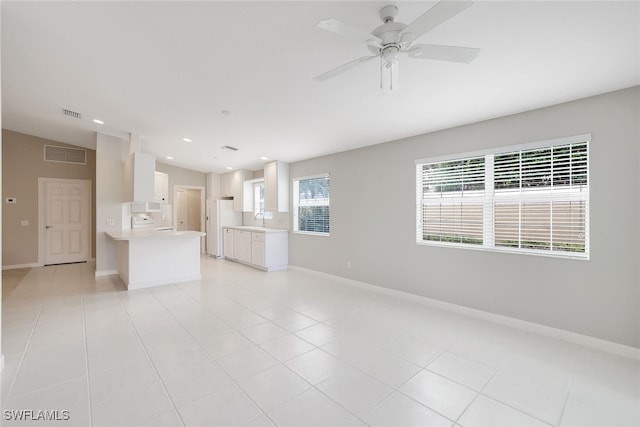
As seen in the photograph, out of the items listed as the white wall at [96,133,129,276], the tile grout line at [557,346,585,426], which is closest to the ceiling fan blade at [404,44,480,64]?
the tile grout line at [557,346,585,426]

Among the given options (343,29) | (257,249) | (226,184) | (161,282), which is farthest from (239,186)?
(343,29)

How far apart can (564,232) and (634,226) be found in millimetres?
493

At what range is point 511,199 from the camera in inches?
128

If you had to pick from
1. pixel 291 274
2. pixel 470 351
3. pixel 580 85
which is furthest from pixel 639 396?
pixel 291 274

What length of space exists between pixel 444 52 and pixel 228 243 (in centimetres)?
691

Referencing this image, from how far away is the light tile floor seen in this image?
1.83m

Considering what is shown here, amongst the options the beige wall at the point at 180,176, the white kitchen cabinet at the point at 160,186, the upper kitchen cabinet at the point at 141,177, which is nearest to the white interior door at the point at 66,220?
the beige wall at the point at 180,176

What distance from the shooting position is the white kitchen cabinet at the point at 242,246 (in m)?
6.65

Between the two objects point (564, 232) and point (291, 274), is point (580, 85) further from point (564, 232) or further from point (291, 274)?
point (291, 274)

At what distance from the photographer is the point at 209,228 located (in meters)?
8.26

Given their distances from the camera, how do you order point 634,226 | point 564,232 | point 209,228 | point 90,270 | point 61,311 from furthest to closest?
point 209,228 → point 90,270 → point 61,311 → point 564,232 → point 634,226

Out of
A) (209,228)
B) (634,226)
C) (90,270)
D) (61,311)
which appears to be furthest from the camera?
(209,228)

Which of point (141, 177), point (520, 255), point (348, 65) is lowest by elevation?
point (520, 255)

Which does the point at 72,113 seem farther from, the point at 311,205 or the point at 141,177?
the point at 311,205
